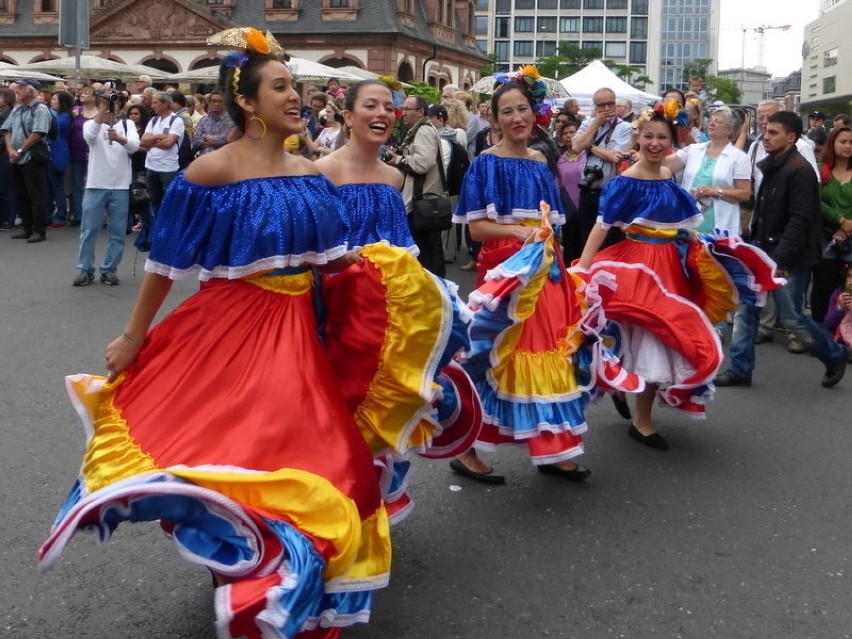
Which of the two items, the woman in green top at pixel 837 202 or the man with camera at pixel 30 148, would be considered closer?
the woman in green top at pixel 837 202

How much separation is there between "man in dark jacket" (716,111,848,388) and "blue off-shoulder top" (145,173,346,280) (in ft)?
15.5

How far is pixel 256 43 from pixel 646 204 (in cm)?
276

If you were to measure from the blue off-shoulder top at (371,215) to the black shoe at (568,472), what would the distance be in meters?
1.49

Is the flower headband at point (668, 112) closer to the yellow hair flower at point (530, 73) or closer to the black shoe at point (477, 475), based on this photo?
the yellow hair flower at point (530, 73)

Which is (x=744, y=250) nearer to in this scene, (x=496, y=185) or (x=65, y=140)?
(x=496, y=185)

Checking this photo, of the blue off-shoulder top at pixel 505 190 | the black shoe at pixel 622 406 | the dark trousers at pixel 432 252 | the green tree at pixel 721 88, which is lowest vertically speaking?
the black shoe at pixel 622 406

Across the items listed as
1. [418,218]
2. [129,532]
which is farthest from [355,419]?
[418,218]

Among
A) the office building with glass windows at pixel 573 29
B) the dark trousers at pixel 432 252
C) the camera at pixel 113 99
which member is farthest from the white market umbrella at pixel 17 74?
the office building with glass windows at pixel 573 29

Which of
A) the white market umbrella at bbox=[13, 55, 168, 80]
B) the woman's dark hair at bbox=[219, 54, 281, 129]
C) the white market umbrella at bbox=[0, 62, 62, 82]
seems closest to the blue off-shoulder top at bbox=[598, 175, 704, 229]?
the woman's dark hair at bbox=[219, 54, 281, 129]

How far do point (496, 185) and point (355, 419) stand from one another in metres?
1.99

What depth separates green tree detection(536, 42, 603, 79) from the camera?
91.1 meters

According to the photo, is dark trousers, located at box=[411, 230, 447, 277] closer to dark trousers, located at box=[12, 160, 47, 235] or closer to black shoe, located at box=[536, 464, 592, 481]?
black shoe, located at box=[536, 464, 592, 481]

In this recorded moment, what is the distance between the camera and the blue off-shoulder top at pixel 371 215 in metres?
4.42

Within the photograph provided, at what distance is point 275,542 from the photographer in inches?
105
